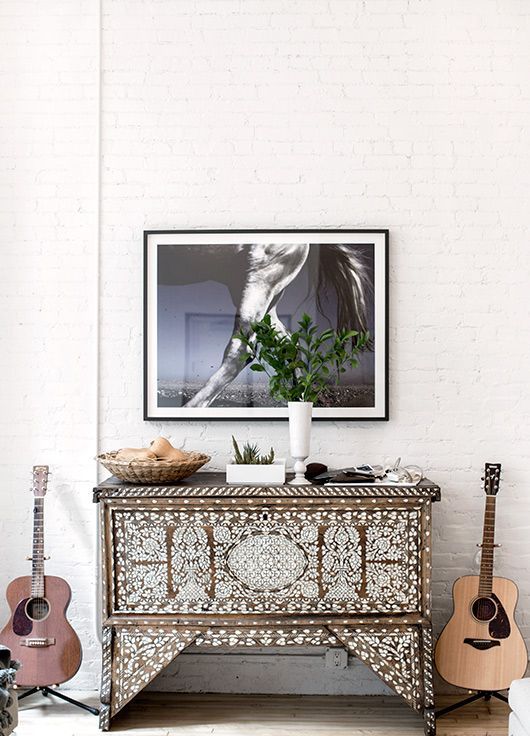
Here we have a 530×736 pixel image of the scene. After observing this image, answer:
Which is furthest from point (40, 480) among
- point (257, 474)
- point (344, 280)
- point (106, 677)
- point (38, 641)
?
point (344, 280)

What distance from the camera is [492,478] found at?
10.4ft

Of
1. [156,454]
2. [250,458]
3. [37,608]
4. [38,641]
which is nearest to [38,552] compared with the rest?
[37,608]

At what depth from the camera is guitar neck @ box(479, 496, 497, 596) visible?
311 cm

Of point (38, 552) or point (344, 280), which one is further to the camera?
point (344, 280)

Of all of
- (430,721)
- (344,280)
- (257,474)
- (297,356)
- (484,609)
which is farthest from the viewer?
(344,280)

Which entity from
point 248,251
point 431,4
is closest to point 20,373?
point 248,251

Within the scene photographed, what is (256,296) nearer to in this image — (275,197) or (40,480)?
(275,197)

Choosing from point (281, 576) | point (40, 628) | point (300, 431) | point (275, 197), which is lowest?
point (40, 628)

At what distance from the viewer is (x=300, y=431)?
3070 mm

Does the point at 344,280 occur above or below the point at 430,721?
above

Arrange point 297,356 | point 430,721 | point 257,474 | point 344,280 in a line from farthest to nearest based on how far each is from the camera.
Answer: point 344,280 → point 297,356 → point 257,474 → point 430,721

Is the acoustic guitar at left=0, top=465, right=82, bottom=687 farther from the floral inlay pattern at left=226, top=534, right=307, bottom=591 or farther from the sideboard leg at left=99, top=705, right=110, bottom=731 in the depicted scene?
the floral inlay pattern at left=226, top=534, right=307, bottom=591

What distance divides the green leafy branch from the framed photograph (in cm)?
9

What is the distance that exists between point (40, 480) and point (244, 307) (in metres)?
1.14
